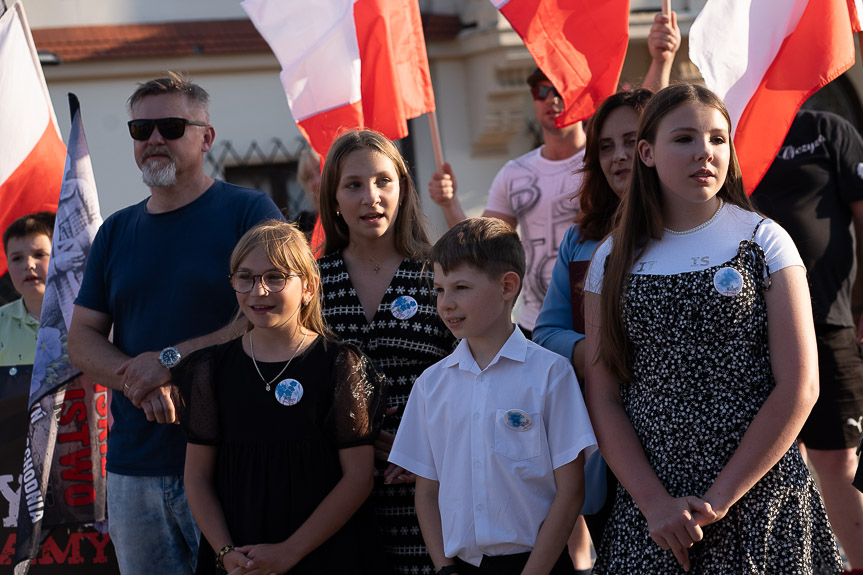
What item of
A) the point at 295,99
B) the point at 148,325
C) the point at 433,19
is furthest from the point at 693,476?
the point at 433,19

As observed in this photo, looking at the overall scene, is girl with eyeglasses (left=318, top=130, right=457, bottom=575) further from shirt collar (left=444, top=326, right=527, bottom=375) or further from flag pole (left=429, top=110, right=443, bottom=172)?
flag pole (left=429, top=110, right=443, bottom=172)

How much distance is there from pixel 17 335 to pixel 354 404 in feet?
6.86

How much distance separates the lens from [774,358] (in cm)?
255

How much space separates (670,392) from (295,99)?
7.42 feet

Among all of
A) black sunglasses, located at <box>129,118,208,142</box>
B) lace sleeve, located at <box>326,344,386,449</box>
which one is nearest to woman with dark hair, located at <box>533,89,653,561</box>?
lace sleeve, located at <box>326,344,386,449</box>

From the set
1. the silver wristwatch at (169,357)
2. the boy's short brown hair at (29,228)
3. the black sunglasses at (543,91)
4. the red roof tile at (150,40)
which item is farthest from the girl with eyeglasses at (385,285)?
the red roof tile at (150,40)

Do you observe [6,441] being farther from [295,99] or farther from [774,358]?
[774,358]

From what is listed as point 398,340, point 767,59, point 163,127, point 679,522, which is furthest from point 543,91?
point 679,522

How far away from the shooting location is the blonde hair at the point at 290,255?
9.93ft

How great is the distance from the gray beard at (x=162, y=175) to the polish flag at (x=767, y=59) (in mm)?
1815

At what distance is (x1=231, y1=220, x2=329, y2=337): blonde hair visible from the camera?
3.03 m

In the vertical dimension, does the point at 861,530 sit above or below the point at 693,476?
below

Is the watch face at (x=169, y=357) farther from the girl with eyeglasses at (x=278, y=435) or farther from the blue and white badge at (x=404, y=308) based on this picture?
the blue and white badge at (x=404, y=308)

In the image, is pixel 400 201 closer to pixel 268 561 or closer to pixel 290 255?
pixel 290 255
